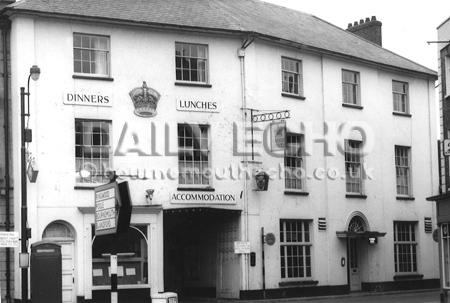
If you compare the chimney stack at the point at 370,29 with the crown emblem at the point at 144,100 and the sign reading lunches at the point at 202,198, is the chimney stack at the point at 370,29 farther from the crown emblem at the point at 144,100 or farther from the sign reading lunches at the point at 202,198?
the crown emblem at the point at 144,100

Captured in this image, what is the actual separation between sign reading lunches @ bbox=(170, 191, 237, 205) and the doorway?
37 centimetres

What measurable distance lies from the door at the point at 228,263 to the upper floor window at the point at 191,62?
18.7 ft

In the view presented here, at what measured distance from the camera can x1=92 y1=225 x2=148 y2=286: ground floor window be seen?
96.8 feet

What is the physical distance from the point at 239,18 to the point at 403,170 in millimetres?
11025

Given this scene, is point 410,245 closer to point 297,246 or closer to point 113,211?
point 297,246

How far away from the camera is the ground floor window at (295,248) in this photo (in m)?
33.4

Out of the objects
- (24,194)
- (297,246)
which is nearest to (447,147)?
(297,246)

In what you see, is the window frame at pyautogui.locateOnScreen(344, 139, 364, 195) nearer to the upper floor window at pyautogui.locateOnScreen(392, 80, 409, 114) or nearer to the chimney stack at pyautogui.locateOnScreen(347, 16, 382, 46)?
the upper floor window at pyautogui.locateOnScreen(392, 80, 409, 114)

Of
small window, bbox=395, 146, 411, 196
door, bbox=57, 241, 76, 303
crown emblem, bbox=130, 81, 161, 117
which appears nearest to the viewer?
door, bbox=57, 241, 76, 303

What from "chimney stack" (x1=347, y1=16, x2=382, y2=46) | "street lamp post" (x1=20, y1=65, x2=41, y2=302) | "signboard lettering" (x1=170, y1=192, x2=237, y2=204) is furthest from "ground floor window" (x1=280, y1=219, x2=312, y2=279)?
"chimney stack" (x1=347, y1=16, x2=382, y2=46)

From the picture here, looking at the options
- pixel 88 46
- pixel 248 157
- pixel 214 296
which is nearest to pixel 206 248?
pixel 214 296

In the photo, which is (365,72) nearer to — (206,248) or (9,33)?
(206,248)

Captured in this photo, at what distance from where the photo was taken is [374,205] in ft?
122

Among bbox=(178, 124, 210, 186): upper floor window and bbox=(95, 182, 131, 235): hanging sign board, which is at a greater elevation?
bbox=(178, 124, 210, 186): upper floor window
